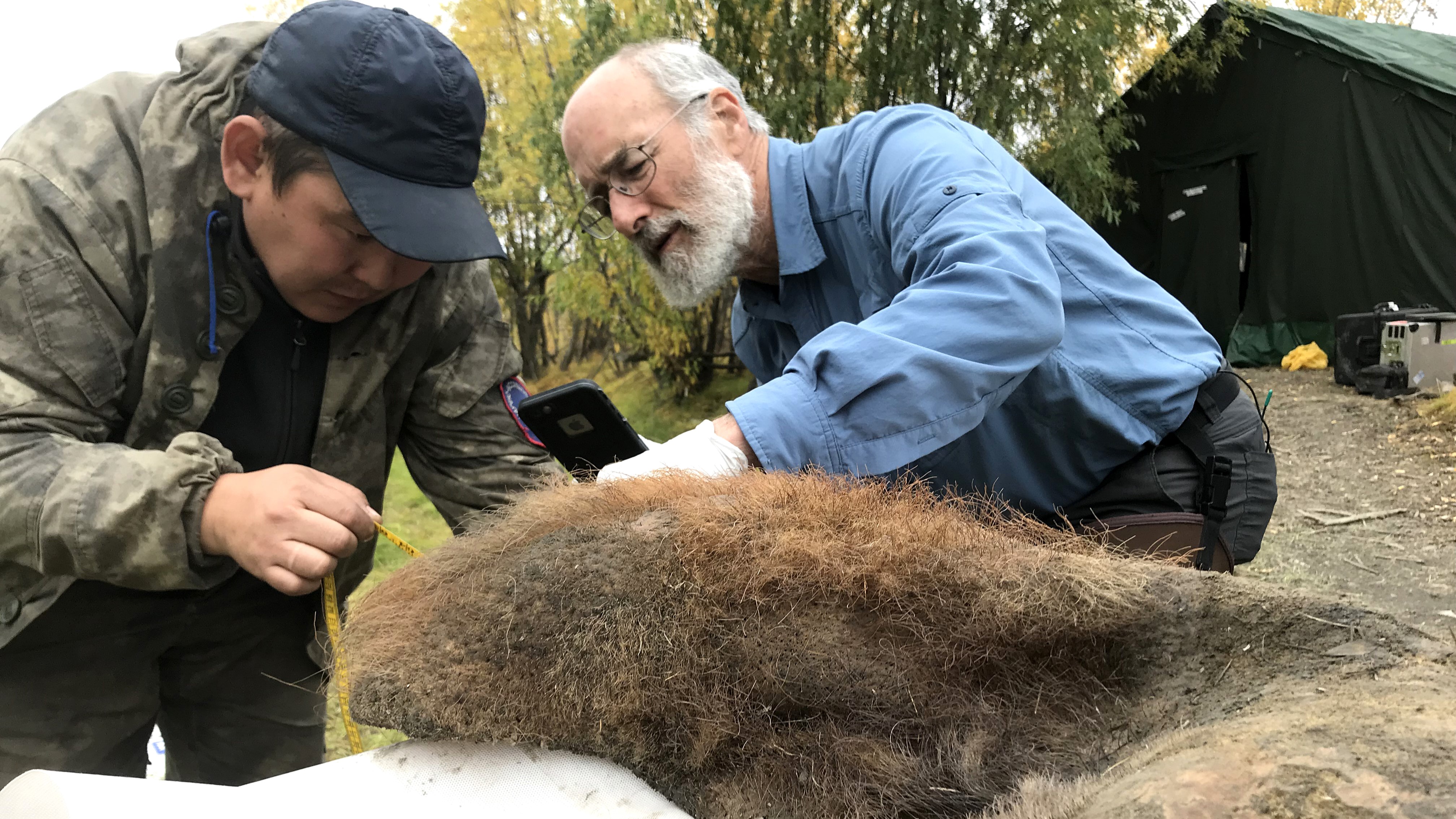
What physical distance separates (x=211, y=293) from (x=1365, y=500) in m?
6.22

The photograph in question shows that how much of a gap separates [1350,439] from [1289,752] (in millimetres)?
7461

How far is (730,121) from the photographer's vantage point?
2182mm

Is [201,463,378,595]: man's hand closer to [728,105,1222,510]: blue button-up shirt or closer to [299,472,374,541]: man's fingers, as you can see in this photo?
[299,472,374,541]: man's fingers

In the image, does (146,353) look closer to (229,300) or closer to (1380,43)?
(229,300)

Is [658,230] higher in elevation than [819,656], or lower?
higher

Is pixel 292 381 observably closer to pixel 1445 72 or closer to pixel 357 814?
pixel 357 814

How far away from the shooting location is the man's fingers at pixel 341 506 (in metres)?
1.39

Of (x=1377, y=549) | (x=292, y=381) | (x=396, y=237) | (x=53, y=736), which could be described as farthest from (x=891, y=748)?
(x=1377, y=549)

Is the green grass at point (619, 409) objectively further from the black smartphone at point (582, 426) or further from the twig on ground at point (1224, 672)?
the twig on ground at point (1224, 672)

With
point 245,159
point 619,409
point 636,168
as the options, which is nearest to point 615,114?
point 636,168

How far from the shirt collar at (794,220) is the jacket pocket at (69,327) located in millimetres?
1276

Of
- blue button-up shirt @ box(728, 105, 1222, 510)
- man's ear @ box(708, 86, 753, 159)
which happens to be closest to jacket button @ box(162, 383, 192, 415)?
blue button-up shirt @ box(728, 105, 1222, 510)

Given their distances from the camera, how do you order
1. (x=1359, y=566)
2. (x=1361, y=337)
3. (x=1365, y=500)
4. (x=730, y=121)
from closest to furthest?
(x=730, y=121), (x=1359, y=566), (x=1365, y=500), (x=1361, y=337)

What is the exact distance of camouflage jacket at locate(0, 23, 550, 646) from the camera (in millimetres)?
1384
